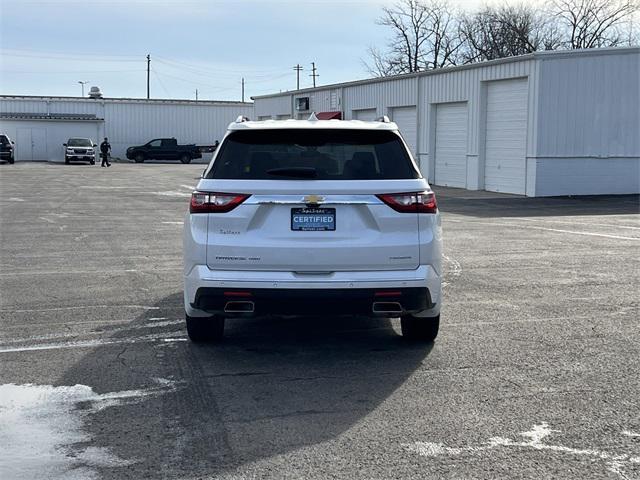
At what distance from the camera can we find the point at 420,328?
6.99 meters

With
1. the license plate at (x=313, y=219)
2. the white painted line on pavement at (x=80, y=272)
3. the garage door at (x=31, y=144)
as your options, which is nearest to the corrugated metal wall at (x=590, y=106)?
the white painted line on pavement at (x=80, y=272)

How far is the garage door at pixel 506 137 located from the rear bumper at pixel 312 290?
69.5 ft

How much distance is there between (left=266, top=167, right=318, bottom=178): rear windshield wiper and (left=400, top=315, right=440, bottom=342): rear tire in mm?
1518

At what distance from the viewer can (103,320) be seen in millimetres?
7988

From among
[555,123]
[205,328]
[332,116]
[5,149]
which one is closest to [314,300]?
[205,328]

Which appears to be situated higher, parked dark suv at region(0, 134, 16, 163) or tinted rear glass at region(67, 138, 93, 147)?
tinted rear glass at region(67, 138, 93, 147)

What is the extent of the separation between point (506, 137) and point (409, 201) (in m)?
22.4

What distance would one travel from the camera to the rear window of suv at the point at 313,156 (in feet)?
20.5

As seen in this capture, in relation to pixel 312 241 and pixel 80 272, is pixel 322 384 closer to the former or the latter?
pixel 312 241

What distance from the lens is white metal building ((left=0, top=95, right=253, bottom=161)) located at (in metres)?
61.2

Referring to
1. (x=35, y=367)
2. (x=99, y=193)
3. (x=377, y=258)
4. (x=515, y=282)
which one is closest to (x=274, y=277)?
(x=377, y=258)

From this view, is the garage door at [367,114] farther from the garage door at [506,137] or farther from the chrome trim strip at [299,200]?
the chrome trim strip at [299,200]

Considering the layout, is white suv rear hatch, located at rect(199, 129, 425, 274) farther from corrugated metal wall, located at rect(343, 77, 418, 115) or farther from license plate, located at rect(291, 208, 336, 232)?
corrugated metal wall, located at rect(343, 77, 418, 115)

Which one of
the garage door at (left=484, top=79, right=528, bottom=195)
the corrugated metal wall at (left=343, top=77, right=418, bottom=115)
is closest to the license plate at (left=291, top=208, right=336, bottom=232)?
the garage door at (left=484, top=79, right=528, bottom=195)
